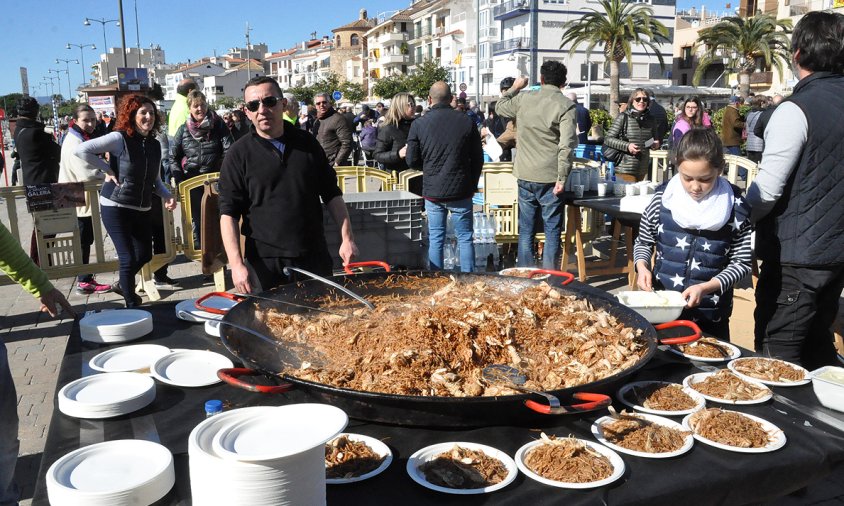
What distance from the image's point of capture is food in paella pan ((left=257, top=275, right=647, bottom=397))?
215 cm

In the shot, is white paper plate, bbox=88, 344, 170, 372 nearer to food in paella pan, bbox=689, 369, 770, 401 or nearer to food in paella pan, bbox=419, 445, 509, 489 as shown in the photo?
food in paella pan, bbox=419, 445, 509, 489

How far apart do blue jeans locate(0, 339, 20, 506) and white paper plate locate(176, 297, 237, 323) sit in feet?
2.74

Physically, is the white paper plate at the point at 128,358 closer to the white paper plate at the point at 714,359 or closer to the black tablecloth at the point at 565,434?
the black tablecloth at the point at 565,434

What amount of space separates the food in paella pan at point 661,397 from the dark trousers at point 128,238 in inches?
196

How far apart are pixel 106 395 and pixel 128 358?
45 centimetres

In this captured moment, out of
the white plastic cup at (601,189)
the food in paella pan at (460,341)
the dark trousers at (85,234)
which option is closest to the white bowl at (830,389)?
the food in paella pan at (460,341)

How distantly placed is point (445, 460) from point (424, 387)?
313mm

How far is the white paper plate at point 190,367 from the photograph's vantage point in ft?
7.80

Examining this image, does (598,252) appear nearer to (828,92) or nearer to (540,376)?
(828,92)

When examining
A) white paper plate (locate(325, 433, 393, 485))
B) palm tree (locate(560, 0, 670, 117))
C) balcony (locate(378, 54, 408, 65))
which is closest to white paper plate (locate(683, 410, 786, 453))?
white paper plate (locate(325, 433, 393, 485))

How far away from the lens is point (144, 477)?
1.67 meters

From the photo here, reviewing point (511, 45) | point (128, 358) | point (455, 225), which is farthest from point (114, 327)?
point (511, 45)

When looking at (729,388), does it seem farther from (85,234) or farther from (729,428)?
(85,234)

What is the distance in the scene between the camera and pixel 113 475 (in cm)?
171
